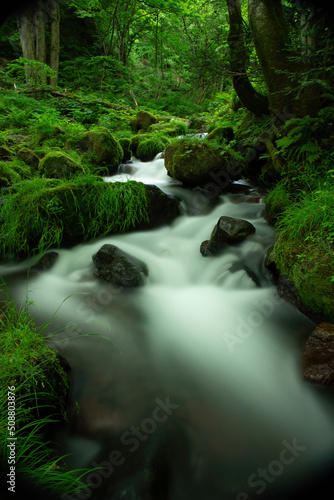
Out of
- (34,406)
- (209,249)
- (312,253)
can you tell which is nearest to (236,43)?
(209,249)

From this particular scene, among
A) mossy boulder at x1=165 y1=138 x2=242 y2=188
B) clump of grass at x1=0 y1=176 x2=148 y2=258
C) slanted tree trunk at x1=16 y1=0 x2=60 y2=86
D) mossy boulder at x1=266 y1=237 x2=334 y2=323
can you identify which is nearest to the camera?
mossy boulder at x1=266 y1=237 x2=334 y2=323

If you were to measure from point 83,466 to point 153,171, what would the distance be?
280 inches

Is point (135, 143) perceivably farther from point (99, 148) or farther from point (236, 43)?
point (236, 43)

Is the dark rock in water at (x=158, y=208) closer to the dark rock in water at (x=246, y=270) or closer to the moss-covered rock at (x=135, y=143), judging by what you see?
the dark rock in water at (x=246, y=270)

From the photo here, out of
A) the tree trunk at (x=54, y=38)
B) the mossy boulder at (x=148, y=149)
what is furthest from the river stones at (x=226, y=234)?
the tree trunk at (x=54, y=38)

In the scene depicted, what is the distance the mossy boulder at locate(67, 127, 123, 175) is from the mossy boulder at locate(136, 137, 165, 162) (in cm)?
133

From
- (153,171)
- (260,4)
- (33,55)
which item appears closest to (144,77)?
(33,55)

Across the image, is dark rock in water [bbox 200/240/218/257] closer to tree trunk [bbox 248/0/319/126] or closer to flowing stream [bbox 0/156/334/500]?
flowing stream [bbox 0/156/334/500]

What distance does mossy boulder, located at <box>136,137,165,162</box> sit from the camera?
8.61 m

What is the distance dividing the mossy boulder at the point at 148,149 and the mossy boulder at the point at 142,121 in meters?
2.84

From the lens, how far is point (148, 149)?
8.61m

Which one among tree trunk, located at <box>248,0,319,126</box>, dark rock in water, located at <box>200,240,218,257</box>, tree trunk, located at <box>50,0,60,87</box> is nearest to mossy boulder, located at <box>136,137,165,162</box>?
tree trunk, located at <box>248,0,319,126</box>

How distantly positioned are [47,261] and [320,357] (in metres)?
3.91

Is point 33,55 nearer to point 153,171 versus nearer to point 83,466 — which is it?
point 153,171
